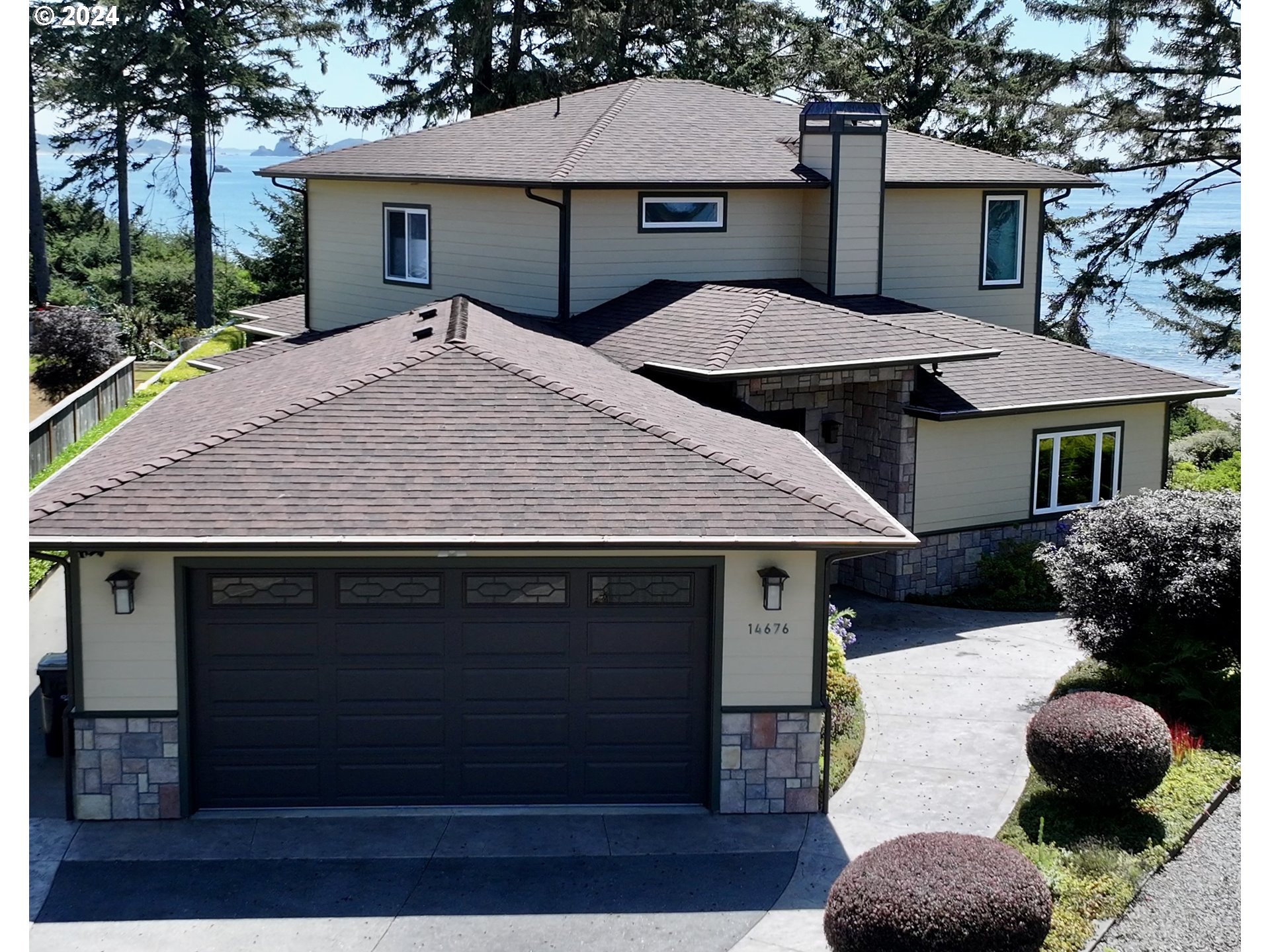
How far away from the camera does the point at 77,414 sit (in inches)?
1041

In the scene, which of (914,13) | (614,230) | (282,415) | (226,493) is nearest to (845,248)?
(614,230)

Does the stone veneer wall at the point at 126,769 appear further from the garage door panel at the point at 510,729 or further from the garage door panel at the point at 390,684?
the garage door panel at the point at 510,729

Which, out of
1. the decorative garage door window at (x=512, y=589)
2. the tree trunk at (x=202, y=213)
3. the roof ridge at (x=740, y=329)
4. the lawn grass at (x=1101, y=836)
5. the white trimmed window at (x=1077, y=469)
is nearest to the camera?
the lawn grass at (x=1101, y=836)

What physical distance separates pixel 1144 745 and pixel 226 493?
8122 mm

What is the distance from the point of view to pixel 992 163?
23.4m

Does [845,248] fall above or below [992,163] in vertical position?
below

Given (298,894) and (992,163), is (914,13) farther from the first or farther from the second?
(298,894)

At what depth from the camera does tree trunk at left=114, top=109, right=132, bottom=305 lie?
45.1 m

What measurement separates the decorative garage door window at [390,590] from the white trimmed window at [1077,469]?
1091 cm

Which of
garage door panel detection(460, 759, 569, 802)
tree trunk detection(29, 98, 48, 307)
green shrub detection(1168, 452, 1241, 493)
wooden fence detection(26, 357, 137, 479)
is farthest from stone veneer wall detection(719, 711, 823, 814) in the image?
tree trunk detection(29, 98, 48, 307)

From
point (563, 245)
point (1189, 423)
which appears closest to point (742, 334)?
point (563, 245)

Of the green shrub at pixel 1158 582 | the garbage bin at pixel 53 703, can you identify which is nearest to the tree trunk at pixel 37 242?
the garbage bin at pixel 53 703

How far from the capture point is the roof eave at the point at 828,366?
16688 mm

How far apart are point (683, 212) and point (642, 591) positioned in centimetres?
975
